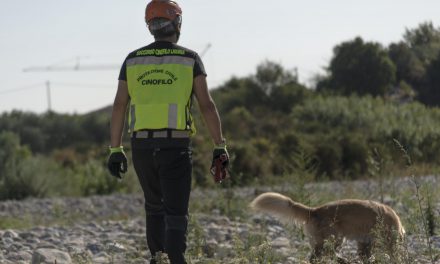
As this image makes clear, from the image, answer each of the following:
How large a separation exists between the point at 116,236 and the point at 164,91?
18.1ft

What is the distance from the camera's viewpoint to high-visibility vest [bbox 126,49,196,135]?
586cm

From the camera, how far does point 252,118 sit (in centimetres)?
3831

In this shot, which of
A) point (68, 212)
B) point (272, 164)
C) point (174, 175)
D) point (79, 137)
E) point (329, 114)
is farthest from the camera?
point (79, 137)

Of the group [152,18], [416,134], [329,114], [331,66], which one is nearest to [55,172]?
[416,134]

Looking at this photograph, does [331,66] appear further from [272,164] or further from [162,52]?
[162,52]

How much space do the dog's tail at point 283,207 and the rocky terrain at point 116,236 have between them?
12.5 inches

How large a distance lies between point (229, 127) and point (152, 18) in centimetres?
2971

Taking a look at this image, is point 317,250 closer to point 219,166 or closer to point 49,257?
point 219,166

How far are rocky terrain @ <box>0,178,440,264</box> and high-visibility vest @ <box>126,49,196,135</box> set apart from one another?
1.08m

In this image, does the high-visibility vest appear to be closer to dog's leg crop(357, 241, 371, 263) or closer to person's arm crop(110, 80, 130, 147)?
person's arm crop(110, 80, 130, 147)

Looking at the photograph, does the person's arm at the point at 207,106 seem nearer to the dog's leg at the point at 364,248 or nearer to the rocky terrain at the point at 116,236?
the rocky terrain at the point at 116,236

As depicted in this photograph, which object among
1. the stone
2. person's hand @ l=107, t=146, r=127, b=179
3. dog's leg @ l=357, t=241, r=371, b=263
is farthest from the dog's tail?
the stone

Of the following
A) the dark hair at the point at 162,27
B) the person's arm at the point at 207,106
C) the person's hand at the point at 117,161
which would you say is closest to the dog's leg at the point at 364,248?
the person's arm at the point at 207,106

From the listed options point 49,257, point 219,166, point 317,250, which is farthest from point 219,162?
point 49,257
